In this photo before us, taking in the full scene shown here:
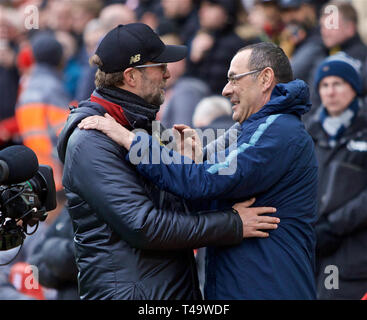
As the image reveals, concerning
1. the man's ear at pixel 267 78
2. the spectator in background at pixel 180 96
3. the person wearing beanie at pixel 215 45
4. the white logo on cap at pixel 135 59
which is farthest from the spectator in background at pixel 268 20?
the white logo on cap at pixel 135 59

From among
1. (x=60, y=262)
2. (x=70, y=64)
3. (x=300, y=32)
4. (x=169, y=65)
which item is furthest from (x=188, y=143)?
(x=70, y=64)

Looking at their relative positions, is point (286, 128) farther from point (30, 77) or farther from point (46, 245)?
point (30, 77)

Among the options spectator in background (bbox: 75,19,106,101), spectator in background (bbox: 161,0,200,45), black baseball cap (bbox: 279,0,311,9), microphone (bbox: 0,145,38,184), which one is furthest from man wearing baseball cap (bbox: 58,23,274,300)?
spectator in background (bbox: 161,0,200,45)

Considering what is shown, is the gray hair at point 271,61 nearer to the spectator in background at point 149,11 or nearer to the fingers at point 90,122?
the fingers at point 90,122

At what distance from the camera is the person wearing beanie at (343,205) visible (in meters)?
4.92

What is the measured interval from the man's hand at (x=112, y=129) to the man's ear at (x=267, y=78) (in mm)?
718

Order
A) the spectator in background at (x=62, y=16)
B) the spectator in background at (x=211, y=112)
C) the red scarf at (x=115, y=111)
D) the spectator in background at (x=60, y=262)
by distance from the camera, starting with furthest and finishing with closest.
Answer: the spectator in background at (x=62, y=16) < the spectator in background at (x=211, y=112) < the spectator in background at (x=60, y=262) < the red scarf at (x=115, y=111)

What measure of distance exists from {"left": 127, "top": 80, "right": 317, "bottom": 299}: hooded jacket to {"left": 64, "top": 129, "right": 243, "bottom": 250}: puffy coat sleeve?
9 centimetres

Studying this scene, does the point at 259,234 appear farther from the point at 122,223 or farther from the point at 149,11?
the point at 149,11

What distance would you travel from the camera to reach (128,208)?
10.2 ft

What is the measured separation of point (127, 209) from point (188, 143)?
0.72 metres

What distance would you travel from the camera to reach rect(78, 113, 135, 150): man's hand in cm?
318

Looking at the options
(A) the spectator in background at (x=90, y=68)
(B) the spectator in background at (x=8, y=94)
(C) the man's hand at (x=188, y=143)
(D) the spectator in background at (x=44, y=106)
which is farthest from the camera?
(B) the spectator in background at (x=8, y=94)

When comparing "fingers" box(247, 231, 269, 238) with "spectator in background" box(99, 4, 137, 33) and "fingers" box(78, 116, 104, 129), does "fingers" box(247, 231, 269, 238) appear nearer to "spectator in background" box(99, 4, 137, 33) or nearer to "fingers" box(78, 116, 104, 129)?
"fingers" box(78, 116, 104, 129)
